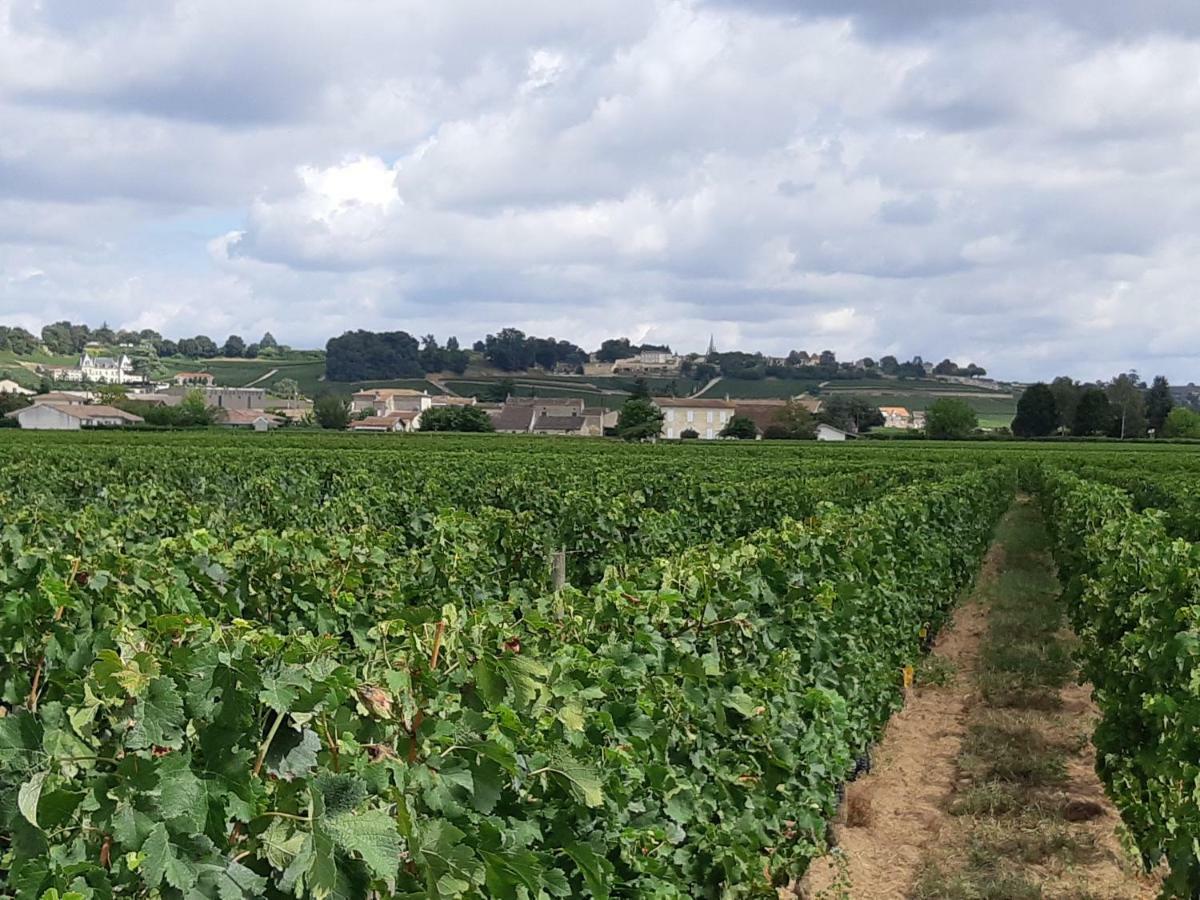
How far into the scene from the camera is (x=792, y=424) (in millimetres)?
108625

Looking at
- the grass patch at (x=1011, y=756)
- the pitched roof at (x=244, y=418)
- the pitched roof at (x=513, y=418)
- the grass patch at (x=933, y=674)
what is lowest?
the pitched roof at (x=244, y=418)

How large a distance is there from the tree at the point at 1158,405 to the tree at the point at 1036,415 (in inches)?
518

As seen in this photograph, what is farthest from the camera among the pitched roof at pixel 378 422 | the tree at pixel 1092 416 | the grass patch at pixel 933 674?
the pitched roof at pixel 378 422

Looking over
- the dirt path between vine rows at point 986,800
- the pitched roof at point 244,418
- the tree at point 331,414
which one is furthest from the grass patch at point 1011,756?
the pitched roof at point 244,418

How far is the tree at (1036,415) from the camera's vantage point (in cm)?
Result: 10603

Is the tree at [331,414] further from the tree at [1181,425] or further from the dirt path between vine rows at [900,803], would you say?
the dirt path between vine rows at [900,803]

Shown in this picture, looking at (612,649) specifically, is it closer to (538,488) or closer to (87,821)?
(87,821)

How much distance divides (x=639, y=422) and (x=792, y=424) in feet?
75.6

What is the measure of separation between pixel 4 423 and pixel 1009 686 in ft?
331

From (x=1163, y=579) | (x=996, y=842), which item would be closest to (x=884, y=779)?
(x=996, y=842)

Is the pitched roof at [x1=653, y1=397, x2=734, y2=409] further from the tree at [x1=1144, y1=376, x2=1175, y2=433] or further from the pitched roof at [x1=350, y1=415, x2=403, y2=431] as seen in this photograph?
the tree at [x1=1144, y1=376, x2=1175, y2=433]

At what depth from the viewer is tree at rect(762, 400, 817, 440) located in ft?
347

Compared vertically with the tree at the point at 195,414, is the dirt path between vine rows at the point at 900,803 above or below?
above

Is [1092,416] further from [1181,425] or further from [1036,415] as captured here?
[1181,425]
